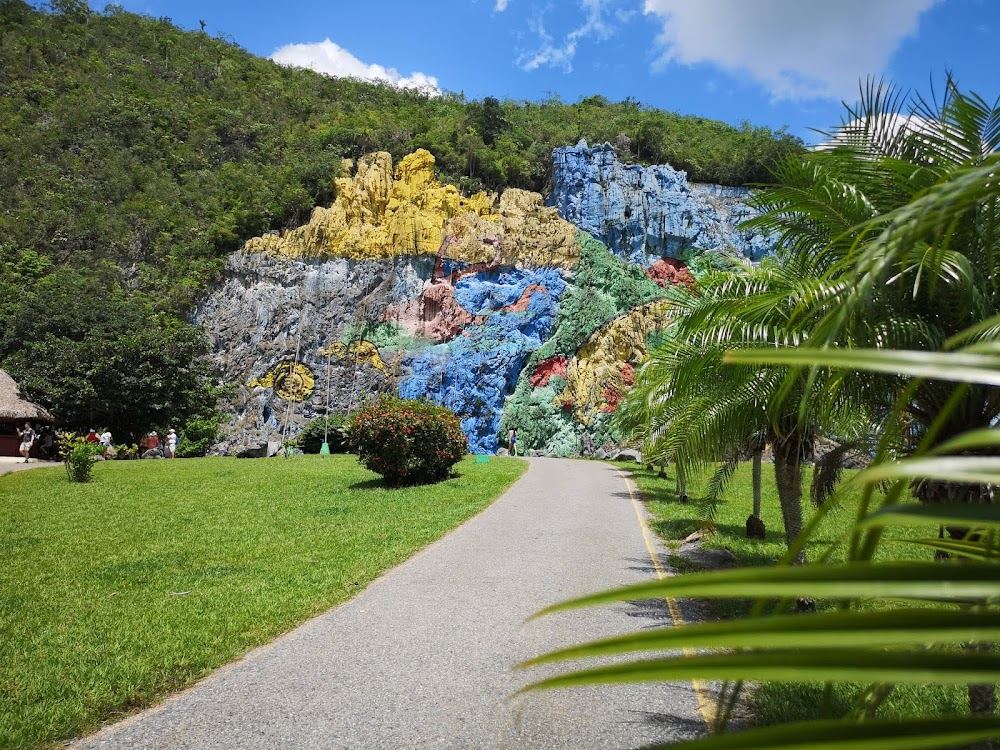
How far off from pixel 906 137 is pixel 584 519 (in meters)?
8.67

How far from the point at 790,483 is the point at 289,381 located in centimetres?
3061

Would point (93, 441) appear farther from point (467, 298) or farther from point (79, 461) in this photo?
point (467, 298)

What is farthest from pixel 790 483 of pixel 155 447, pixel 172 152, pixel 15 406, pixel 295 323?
pixel 172 152

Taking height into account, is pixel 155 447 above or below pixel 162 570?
below

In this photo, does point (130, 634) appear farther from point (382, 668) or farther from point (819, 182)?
point (819, 182)

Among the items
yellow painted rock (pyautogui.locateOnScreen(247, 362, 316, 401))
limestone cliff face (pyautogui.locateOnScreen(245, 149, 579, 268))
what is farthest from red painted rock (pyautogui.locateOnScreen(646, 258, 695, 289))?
yellow painted rock (pyautogui.locateOnScreen(247, 362, 316, 401))

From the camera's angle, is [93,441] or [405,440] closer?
[405,440]

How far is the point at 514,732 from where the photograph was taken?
3691 millimetres

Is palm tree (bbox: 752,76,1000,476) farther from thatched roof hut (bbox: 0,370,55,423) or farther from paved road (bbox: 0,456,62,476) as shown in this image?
thatched roof hut (bbox: 0,370,55,423)

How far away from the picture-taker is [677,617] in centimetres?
607

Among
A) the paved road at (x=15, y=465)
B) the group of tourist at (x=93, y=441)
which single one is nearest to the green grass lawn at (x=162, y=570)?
the paved road at (x=15, y=465)

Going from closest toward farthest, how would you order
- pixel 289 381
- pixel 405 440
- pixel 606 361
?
pixel 405 440 < pixel 289 381 < pixel 606 361

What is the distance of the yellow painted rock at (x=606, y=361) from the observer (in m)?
33.7

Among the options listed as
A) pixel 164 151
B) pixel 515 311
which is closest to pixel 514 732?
pixel 515 311
